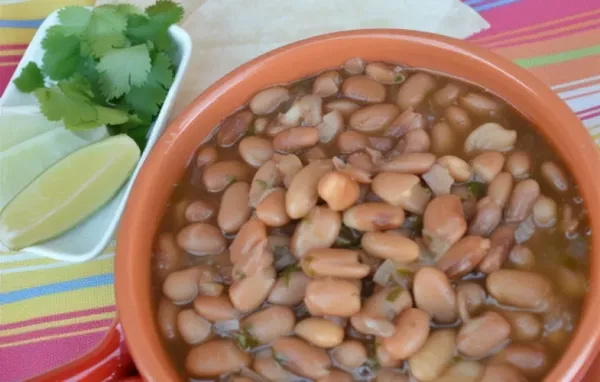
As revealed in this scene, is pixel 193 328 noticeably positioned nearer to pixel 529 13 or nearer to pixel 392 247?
pixel 392 247

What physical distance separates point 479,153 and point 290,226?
0.90 feet

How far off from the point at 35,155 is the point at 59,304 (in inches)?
9.8

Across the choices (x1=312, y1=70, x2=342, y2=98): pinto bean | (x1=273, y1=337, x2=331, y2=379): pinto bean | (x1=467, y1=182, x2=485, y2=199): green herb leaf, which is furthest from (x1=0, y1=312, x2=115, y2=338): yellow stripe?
(x1=467, y1=182, x2=485, y2=199): green herb leaf

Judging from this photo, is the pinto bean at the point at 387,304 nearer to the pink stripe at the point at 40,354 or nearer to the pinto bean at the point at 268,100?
the pinto bean at the point at 268,100

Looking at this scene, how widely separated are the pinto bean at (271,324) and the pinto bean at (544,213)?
327 mm

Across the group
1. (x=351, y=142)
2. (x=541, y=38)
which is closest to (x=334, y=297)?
(x=351, y=142)

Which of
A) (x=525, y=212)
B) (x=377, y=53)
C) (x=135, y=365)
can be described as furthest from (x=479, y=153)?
(x=135, y=365)

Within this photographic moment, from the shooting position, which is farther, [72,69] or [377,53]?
[72,69]

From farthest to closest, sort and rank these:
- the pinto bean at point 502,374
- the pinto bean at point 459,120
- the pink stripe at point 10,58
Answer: the pink stripe at point 10,58
the pinto bean at point 459,120
the pinto bean at point 502,374

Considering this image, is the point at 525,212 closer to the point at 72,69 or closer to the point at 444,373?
the point at 444,373

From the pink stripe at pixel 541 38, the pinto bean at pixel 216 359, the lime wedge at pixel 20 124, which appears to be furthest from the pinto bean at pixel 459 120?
the lime wedge at pixel 20 124

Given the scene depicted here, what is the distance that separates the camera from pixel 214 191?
96 cm

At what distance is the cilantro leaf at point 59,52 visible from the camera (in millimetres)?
1158

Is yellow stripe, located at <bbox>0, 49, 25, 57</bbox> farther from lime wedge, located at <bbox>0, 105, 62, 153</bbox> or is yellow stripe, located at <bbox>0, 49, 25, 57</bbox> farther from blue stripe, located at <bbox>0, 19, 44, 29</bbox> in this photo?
lime wedge, located at <bbox>0, 105, 62, 153</bbox>
